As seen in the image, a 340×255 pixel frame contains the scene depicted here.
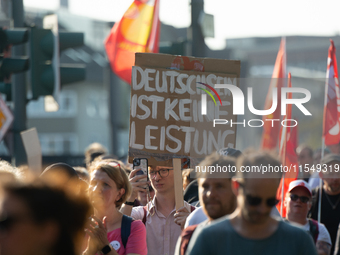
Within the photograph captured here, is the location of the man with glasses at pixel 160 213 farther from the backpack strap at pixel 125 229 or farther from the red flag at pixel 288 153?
the red flag at pixel 288 153

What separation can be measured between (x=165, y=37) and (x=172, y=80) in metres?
47.9

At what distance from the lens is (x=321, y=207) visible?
20.0 ft

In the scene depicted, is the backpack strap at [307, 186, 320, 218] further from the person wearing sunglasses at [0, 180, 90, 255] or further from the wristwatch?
the person wearing sunglasses at [0, 180, 90, 255]

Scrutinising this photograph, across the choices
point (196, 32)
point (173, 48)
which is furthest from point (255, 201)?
point (173, 48)

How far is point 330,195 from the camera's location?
6105 millimetres

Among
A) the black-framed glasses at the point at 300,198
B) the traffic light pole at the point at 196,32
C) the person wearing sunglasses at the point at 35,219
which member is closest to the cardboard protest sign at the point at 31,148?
the black-framed glasses at the point at 300,198

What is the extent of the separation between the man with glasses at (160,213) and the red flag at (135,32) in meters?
4.58

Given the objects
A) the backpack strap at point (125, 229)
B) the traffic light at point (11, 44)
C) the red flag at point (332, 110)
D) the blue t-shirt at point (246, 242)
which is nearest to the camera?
the blue t-shirt at point (246, 242)

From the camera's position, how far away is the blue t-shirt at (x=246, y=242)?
2477 millimetres

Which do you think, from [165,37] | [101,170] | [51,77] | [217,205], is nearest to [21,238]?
[217,205]

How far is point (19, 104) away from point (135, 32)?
94.1 inches

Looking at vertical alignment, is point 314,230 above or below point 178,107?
below

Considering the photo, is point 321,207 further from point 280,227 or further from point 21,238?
point 21,238

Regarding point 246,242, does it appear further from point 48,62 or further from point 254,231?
point 48,62
